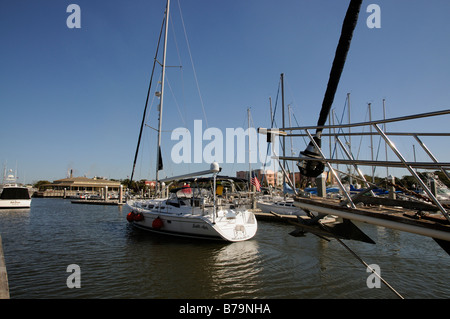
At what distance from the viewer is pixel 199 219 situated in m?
12.5

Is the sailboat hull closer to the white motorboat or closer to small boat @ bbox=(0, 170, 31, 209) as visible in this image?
the white motorboat

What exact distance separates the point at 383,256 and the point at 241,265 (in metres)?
6.24

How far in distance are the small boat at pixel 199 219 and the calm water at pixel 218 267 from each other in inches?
19.9

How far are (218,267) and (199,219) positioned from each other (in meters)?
3.44

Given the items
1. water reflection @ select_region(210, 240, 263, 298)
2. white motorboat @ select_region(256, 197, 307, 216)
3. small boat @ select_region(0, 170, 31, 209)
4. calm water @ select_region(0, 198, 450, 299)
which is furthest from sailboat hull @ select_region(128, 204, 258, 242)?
small boat @ select_region(0, 170, 31, 209)

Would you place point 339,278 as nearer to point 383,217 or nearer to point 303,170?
point 303,170

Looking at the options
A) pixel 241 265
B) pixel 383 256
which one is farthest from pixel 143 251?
pixel 383 256

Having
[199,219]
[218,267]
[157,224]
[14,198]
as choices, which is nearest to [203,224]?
[199,219]

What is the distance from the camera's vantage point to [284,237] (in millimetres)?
14984

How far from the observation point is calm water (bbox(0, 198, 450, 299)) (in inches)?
283

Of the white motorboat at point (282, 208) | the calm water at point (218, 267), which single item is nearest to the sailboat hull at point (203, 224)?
the calm water at point (218, 267)

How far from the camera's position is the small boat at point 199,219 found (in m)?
12.3

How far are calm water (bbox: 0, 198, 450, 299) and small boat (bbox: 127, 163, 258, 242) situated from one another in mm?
505

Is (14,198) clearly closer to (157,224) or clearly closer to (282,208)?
(157,224)
